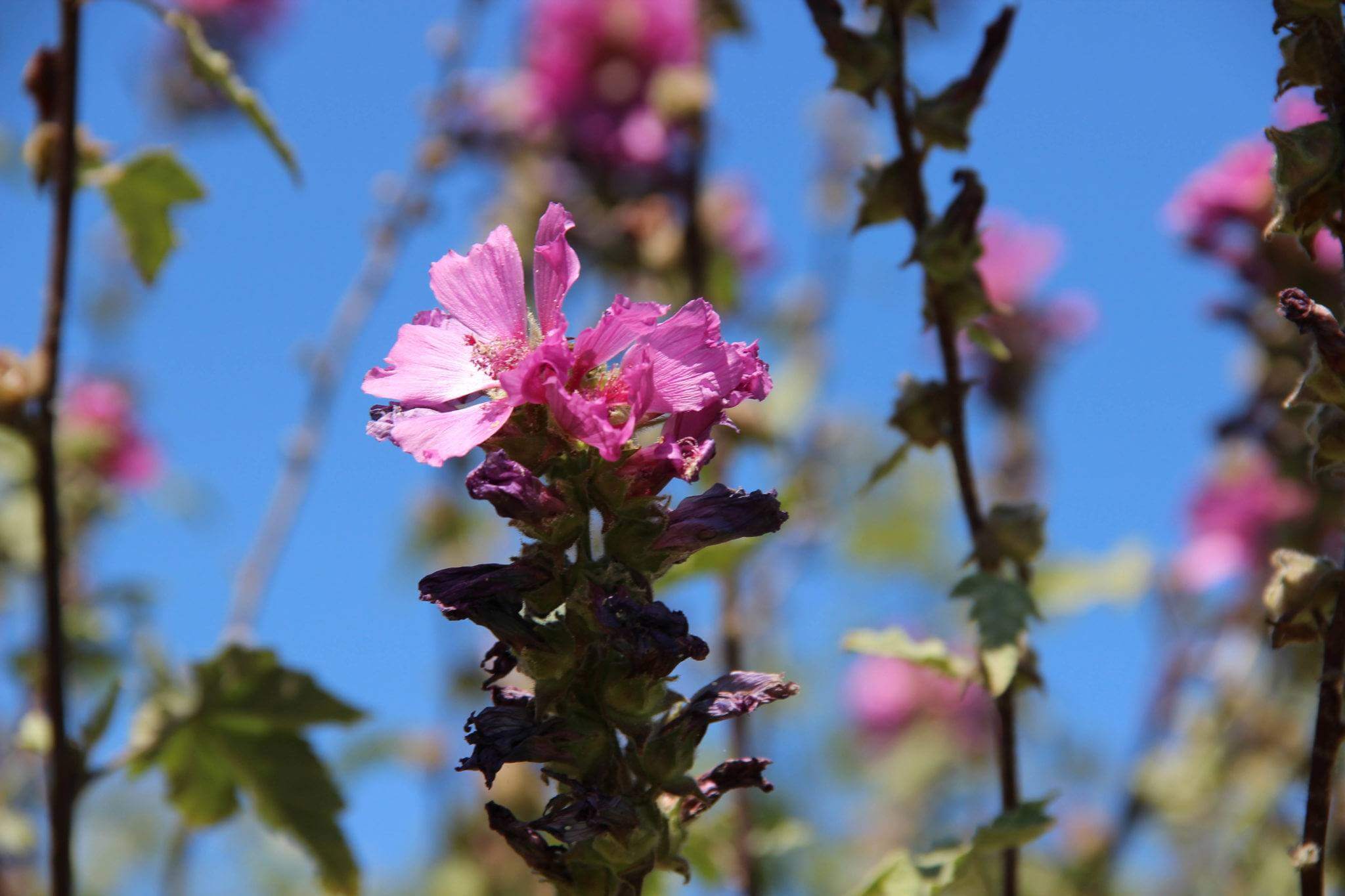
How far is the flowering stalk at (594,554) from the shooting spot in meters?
1.11

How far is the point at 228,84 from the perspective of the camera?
1.76 m

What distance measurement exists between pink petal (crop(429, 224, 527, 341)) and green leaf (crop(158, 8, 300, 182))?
2.09ft

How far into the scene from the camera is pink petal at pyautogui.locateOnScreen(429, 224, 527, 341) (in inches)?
49.9

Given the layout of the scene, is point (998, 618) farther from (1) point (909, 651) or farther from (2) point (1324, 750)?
(2) point (1324, 750)

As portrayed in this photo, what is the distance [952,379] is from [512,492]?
2.26 ft

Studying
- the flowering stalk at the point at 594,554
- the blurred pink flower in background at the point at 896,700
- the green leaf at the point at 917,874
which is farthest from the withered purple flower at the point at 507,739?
the blurred pink flower in background at the point at 896,700

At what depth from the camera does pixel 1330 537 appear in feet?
9.34

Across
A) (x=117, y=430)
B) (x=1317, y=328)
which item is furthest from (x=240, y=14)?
(x=1317, y=328)

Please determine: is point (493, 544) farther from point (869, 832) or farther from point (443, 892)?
point (869, 832)

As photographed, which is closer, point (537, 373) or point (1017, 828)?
point (537, 373)

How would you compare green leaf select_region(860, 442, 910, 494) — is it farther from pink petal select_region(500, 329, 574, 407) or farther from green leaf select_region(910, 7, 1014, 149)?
pink petal select_region(500, 329, 574, 407)

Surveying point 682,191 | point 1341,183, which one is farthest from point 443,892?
point 1341,183

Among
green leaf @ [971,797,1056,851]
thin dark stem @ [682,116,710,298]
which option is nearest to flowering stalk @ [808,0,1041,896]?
green leaf @ [971,797,1056,851]

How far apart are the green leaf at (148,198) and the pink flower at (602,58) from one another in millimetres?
1964
